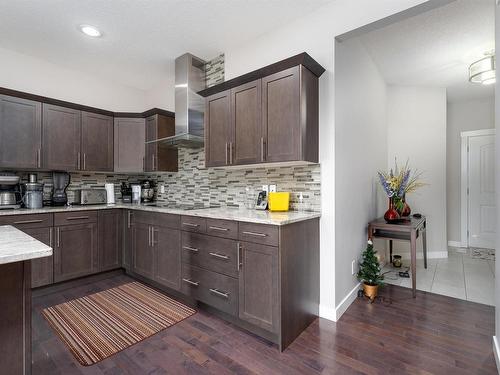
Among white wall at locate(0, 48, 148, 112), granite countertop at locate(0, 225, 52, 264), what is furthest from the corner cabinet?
white wall at locate(0, 48, 148, 112)

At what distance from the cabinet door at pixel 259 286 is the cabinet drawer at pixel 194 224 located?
48 cm

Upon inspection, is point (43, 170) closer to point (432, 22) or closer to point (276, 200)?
point (276, 200)

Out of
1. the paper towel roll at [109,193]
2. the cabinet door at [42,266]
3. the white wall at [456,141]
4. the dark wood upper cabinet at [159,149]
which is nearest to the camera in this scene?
the cabinet door at [42,266]

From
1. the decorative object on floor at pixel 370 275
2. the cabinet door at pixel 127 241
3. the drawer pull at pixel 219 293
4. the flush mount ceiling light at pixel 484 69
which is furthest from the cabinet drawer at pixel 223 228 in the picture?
the flush mount ceiling light at pixel 484 69

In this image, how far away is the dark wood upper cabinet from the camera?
375 cm

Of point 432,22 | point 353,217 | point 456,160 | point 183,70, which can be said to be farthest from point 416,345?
point 456,160

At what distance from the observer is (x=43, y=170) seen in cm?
330

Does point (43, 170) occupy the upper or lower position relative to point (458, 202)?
upper

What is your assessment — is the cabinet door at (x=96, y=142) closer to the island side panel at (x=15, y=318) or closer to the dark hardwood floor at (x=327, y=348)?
the dark hardwood floor at (x=327, y=348)

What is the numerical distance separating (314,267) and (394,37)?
102 inches

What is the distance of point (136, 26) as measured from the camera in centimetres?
267

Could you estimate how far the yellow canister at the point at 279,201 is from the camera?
8.04 ft

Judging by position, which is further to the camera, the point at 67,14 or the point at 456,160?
the point at 456,160

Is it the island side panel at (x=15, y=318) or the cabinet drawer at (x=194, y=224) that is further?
the cabinet drawer at (x=194, y=224)
